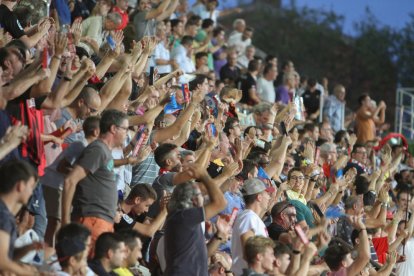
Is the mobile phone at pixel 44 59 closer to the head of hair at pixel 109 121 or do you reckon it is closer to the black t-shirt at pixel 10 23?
the head of hair at pixel 109 121

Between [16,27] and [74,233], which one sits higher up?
[16,27]

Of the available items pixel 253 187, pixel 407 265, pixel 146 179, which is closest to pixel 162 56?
pixel 407 265

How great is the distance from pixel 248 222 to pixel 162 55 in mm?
8269

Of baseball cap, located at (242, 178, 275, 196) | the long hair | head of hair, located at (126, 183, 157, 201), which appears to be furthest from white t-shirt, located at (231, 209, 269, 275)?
head of hair, located at (126, 183, 157, 201)

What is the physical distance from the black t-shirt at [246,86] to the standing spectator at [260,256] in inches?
381

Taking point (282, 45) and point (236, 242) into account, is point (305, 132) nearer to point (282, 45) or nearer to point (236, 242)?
point (236, 242)

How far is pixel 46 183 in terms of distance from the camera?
29.1ft

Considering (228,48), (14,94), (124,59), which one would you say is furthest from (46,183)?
(228,48)

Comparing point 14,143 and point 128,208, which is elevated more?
point 14,143

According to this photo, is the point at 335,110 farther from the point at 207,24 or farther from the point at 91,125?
the point at 91,125

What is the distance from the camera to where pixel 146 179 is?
37.0ft

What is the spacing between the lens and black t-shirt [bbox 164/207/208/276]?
8.78 meters

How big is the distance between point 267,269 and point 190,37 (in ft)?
32.7

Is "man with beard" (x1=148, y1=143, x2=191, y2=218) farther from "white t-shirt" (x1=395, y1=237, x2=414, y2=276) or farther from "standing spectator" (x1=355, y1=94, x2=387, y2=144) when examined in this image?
"standing spectator" (x1=355, y1=94, x2=387, y2=144)
